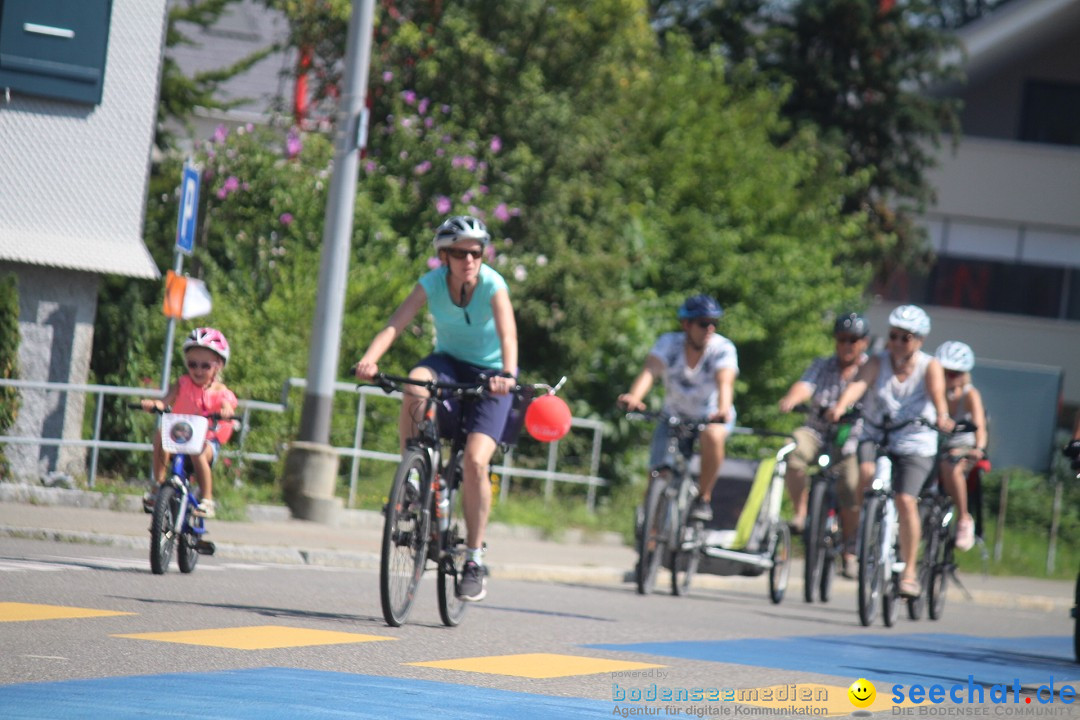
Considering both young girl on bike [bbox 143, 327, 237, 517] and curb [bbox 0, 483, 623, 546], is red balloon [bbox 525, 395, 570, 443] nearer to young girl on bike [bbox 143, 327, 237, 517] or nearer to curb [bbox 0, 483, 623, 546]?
young girl on bike [bbox 143, 327, 237, 517]

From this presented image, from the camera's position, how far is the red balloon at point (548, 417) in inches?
342

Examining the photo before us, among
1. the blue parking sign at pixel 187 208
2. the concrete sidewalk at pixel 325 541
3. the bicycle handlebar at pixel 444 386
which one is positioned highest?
the blue parking sign at pixel 187 208

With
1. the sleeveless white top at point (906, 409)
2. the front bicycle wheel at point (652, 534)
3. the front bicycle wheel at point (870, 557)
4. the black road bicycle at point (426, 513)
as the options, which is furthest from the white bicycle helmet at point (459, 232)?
the sleeveless white top at point (906, 409)

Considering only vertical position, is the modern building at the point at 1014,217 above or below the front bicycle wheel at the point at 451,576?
above

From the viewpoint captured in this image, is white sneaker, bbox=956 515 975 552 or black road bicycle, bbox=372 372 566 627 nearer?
black road bicycle, bbox=372 372 566 627

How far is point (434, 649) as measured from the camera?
25.1 ft

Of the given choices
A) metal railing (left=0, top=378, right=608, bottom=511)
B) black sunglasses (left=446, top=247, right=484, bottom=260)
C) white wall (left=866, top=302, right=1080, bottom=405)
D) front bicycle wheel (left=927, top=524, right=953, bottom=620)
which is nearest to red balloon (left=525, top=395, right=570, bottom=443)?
black sunglasses (left=446, top=247, right=484, bottom=260)

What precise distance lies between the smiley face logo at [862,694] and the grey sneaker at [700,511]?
4.79 m

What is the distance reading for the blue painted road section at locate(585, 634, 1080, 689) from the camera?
8.45 meters

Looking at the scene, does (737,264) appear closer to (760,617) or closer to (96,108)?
(96,108)

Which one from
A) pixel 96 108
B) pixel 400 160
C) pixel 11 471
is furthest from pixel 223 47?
pixel 11 471

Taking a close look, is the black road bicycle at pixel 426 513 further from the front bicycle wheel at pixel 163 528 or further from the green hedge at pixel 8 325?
the green hedge at pixel 8 325

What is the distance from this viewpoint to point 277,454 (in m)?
16.2

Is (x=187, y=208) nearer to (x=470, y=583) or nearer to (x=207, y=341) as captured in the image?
(x=207, y=341)
